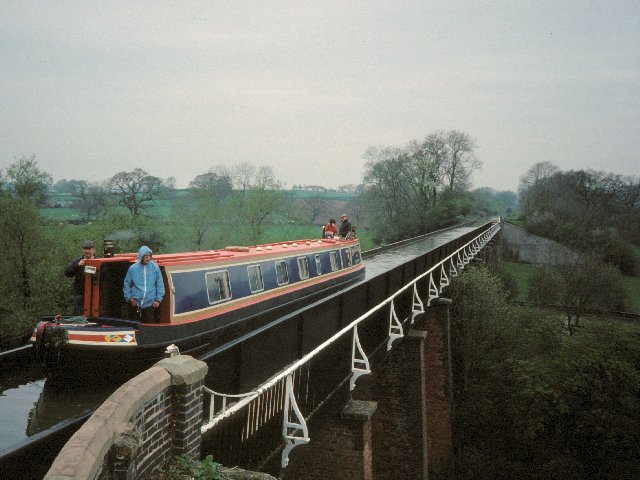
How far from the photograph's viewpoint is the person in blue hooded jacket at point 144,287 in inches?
285

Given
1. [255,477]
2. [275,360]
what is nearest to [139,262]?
[275,360]

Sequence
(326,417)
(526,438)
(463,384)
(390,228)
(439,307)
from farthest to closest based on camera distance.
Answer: (390,228), (463,384), (526,438), (439,307), (326,417)

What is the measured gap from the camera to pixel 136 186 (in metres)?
51.3

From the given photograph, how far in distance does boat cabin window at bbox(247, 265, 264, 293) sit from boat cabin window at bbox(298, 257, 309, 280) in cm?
224

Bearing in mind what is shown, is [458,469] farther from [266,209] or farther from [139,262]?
[266,209]

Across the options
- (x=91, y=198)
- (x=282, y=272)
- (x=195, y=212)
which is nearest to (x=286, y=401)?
(x=282, y=272)

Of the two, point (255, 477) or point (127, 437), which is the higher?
point (127, 437)

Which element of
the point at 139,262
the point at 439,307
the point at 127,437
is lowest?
the point at 439,307

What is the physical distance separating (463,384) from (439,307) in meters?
10.4

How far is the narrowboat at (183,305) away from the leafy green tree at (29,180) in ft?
91.9

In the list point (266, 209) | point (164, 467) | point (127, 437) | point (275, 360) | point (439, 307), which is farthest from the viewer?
point (266, 209)

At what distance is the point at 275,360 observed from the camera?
6273mm

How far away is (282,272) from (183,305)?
4.14m

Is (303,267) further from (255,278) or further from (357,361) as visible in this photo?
(357,361)
